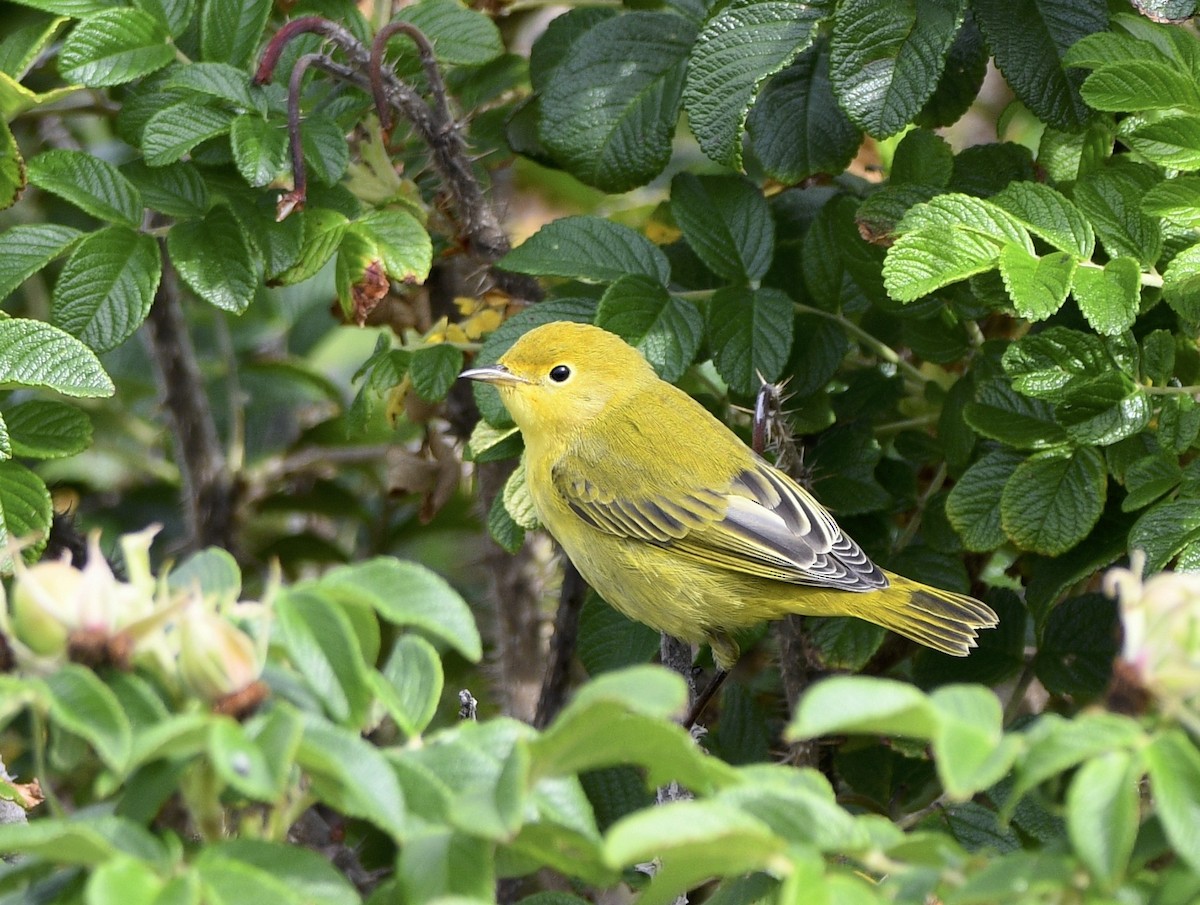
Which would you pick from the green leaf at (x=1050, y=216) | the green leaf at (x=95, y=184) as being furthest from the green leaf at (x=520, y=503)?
the green leaf at (x=1050, y=216)

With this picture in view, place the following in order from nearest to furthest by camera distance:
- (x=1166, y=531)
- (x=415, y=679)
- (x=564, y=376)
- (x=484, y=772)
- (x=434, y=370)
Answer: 1. (x=484, y=772)
2. (x=415, y=679)
3. (x=1166, y=531)
4. (x=434, y=370)
5. (x=564, y=376)

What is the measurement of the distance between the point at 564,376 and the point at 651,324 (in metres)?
0.62

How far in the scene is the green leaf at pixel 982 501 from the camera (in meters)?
2.62

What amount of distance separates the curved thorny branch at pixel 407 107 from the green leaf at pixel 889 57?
869mm

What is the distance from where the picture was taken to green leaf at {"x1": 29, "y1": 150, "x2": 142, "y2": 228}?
8.83 feet

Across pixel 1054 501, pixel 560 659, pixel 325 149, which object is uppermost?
pixel 325 149

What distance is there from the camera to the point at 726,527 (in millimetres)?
3275

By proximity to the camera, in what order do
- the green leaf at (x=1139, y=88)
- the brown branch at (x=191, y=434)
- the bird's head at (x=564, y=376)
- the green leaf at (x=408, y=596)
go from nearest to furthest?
the green leaf at (x=408, y=596) → the green leaf at (x=1139, y=88) → the bird's head at (x=564, y=376) → the brown branch at (x=191, y=434)

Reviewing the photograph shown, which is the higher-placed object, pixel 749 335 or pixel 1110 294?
pixel 1110 294

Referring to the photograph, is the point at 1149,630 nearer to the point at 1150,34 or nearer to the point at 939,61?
the point at 939,61

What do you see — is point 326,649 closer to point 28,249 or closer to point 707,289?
point 28,249

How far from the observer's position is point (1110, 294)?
233 cm

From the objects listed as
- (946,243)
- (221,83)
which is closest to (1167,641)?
(946,243)

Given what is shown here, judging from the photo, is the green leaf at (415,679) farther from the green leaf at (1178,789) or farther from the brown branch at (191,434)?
the brown branch at (191,434)
